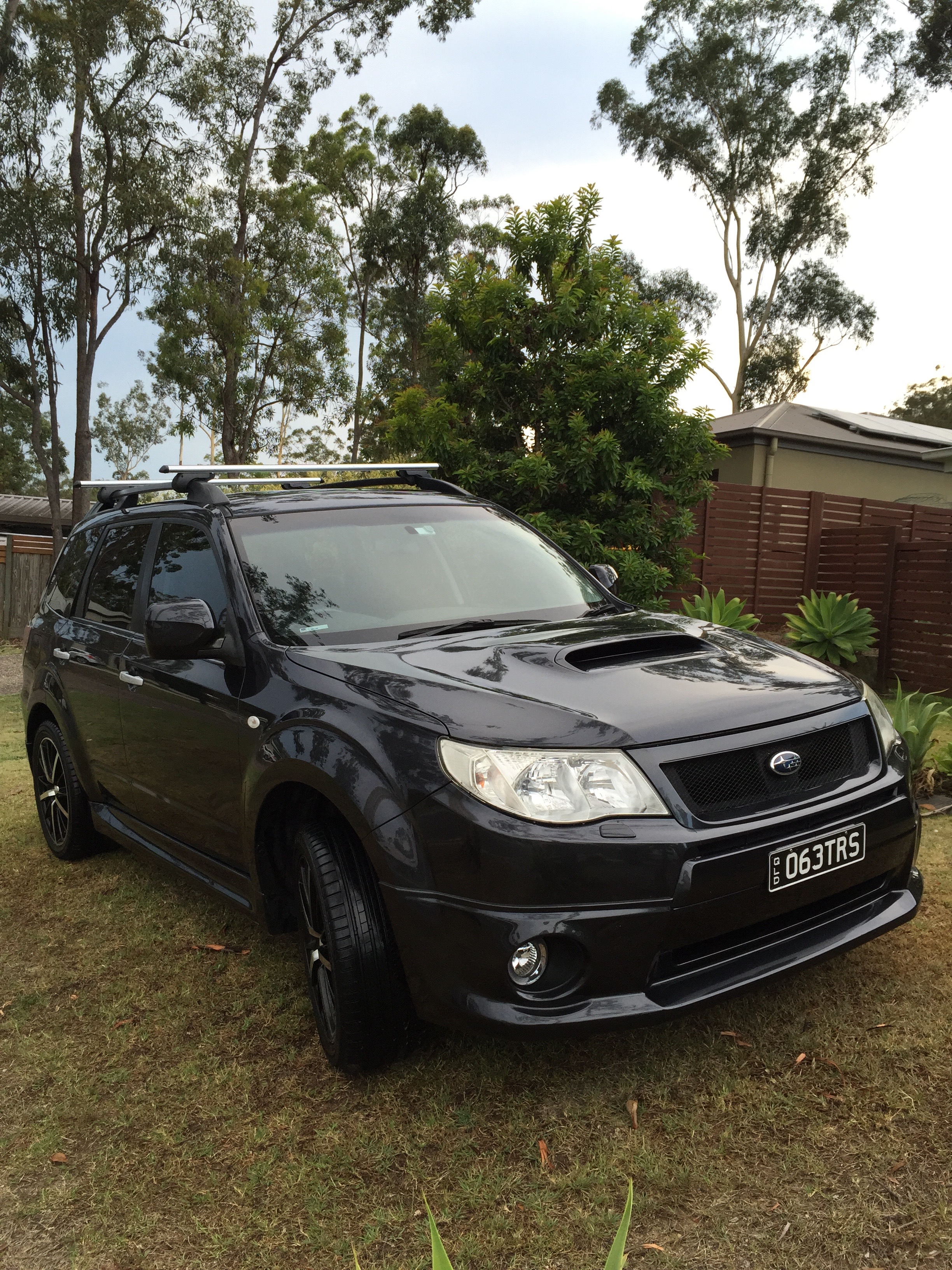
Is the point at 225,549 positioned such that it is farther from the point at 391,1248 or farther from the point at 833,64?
the point at 833,64

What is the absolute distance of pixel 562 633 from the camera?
11.0 ft

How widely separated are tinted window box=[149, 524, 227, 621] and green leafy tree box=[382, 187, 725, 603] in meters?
4.41

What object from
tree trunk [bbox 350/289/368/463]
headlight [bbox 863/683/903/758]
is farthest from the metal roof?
headlight [bbox 863/683/903/758]

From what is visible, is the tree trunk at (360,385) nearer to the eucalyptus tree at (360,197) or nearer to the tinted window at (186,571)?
the eucalyptus tree at (360,197)

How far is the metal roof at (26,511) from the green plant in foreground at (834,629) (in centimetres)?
3926

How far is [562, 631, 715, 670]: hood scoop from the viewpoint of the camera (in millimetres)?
2975

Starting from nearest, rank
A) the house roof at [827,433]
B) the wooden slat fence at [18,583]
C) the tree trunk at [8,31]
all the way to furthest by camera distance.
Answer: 1. the tree trunk at [8,31]
2. the wooden slat fence at [18,583]
3. the house roof at [827,433]

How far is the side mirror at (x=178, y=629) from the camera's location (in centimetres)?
321

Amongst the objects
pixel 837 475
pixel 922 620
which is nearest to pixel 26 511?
pixel 837 475

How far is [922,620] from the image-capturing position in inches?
410

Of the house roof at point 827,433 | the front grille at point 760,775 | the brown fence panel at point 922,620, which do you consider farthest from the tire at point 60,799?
the house roof at point 827,433

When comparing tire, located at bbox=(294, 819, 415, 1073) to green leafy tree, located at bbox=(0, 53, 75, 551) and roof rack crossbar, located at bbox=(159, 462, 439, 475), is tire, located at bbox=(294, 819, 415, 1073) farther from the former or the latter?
green leafy tree, located at bbox=(0, 53, 75, 551)

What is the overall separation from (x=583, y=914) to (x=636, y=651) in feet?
3.15

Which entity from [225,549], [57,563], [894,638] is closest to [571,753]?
[225,549]
